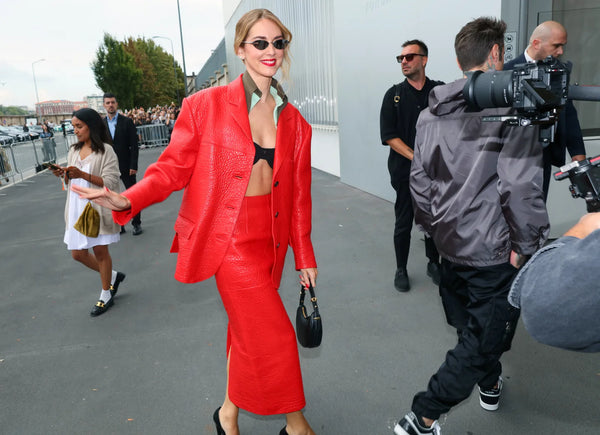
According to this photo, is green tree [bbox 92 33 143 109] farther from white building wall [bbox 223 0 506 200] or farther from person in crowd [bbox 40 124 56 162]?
white building wall [bbox 223 0 506 200]

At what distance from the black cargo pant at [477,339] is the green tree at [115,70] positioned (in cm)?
5519

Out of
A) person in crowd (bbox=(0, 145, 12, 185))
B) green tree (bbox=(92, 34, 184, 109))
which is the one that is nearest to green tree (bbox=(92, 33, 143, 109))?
green tree (bbox=(92, 34, 184, 109))

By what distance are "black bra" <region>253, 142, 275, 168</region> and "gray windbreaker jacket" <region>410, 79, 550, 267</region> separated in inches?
32.3

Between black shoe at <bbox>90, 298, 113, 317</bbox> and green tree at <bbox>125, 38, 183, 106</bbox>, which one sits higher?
green tree at <bbox>125, 38, 183, 106</bbox>

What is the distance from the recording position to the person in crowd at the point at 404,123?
14.9 ft

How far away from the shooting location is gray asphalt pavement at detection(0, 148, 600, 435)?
9.46 ft

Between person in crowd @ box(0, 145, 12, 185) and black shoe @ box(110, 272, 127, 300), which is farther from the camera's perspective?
person in crowd @ box(0, 145, 12, 185)

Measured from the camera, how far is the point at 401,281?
15.4 ft

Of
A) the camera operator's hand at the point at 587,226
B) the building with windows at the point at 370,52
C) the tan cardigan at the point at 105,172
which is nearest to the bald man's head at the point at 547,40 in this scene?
the building with windows at the point at 370,52

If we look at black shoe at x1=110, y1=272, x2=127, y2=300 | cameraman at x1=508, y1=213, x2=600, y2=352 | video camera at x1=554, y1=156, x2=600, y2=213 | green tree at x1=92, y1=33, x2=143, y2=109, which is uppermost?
green tree at x1=92, y1=33, x2=143, y2=109

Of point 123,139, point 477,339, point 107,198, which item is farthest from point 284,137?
point 123,139

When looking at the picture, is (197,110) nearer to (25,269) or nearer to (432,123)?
(432,123)

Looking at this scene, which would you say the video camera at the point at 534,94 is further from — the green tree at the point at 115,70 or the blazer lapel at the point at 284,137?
the green tree at the point at 115,70

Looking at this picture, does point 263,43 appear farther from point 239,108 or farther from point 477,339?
point 477,339
